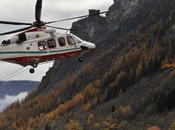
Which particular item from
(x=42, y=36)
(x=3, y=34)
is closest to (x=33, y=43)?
(x=42, y=36)

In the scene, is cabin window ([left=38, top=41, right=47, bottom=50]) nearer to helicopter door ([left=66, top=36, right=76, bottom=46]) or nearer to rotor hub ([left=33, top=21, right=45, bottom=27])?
rotor hub ([left=33, top=21, right=45, bottom=27])

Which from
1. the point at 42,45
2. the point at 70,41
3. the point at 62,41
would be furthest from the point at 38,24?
the point at 70,41

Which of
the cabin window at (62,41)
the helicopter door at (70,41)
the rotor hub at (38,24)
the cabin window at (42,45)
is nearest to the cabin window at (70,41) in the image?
the helicopter door at (70,41)

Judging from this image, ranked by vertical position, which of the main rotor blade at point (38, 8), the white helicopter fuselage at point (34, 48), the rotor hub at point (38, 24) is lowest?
the white helicopter fuselage at point (34, 48)

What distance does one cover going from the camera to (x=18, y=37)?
6738cm

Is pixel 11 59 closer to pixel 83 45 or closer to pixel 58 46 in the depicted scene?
pixel 58 46

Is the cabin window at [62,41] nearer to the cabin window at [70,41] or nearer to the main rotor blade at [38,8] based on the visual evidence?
the cabin window at [70,41]

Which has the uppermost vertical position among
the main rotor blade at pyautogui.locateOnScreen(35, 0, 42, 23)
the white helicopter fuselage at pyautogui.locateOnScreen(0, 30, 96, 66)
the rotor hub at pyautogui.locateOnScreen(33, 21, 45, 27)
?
the main rotor blade at pyautogui.locateOnScreen(35, 0, 42, 23)

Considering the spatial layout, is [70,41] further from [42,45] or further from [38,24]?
[38,24]

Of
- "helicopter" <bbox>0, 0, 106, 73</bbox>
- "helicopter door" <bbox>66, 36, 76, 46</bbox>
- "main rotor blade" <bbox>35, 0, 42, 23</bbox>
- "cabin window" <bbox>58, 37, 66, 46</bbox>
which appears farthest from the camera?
"helicopter door" <bbox>66, 36, 76, 46</bbox>

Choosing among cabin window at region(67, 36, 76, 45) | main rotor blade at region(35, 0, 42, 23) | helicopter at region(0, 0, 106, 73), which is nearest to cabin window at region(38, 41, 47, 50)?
helicopter at region(0, 0, 106, 73)

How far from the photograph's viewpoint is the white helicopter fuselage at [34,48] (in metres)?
67.2

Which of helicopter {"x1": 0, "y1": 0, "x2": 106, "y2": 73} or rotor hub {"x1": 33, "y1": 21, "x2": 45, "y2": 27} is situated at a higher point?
rotor hub {"x1": 33, "y1": 21, "x2": 45, "y2": 27}

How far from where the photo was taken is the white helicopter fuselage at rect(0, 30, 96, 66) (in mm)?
67188
